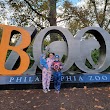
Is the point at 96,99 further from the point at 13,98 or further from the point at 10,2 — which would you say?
the point at 10,2

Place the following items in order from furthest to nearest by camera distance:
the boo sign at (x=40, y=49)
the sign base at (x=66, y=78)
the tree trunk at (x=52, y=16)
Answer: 1. the tree trunk at (x=52, y=16)
2. the boo sign at (x=40, y=49)
3. the sign base at (x=66, y=78)

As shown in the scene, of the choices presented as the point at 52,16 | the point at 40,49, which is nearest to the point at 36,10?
the point at 52,16

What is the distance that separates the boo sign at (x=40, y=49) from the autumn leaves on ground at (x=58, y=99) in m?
0.80

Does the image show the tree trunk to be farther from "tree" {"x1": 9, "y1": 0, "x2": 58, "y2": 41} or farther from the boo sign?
the boo sign

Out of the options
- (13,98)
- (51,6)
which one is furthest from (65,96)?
(51,6)

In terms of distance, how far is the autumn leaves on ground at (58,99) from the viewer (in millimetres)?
6484

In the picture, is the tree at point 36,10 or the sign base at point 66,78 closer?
the sign base at point 66,78

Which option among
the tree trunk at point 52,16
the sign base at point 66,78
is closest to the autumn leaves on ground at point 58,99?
the sign base at point 66,78

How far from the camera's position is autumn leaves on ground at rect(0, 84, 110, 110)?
648cm

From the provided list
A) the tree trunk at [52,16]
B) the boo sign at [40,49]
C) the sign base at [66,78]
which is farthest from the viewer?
the tree trunk at [52,16]

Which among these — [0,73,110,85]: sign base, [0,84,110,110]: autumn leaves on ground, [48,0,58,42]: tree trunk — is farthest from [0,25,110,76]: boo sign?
[48,0,58,42]: tree trunk

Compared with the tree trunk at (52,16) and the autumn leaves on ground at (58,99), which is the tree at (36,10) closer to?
the tree trunk at (52,16)

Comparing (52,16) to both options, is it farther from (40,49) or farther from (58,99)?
(58,99)

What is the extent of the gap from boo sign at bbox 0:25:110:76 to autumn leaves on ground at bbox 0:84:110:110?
80 cm
